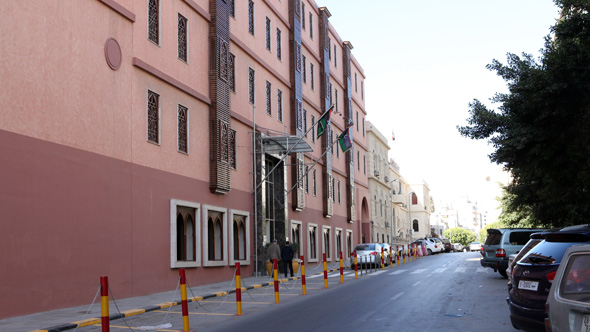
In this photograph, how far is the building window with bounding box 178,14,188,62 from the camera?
23484 millimetres

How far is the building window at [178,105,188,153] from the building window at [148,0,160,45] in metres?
2.69

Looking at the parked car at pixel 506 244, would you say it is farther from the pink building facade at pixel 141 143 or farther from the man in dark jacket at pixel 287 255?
the pink building facade at pixel 141 143

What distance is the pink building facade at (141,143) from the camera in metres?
14.8

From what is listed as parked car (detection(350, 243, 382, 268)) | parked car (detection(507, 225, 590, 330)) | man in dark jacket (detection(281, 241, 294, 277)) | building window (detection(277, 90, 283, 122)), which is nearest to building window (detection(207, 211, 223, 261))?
man in dark jacket (detection(281, 241, 294, 277))

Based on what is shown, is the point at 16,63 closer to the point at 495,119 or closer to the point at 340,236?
the point at 495,119

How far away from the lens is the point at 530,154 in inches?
733

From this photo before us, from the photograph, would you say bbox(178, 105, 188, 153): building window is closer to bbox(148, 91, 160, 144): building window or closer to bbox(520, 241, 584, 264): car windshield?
bbox(148, 91, 160, 144): building window

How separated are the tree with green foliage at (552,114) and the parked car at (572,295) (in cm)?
1141

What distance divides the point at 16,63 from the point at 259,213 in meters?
16.0

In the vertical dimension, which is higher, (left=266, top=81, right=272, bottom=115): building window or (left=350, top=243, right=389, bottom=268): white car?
(left=266, top=81, right=272, bottom=115): building window

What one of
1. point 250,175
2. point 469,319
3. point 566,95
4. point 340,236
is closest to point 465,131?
point 566,95

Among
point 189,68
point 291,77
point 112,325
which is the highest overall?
point 291,77

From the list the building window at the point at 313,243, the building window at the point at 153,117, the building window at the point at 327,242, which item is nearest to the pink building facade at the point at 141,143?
the building window at the point at 153,117

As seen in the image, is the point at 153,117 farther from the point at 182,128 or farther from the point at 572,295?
the point at 572,295
